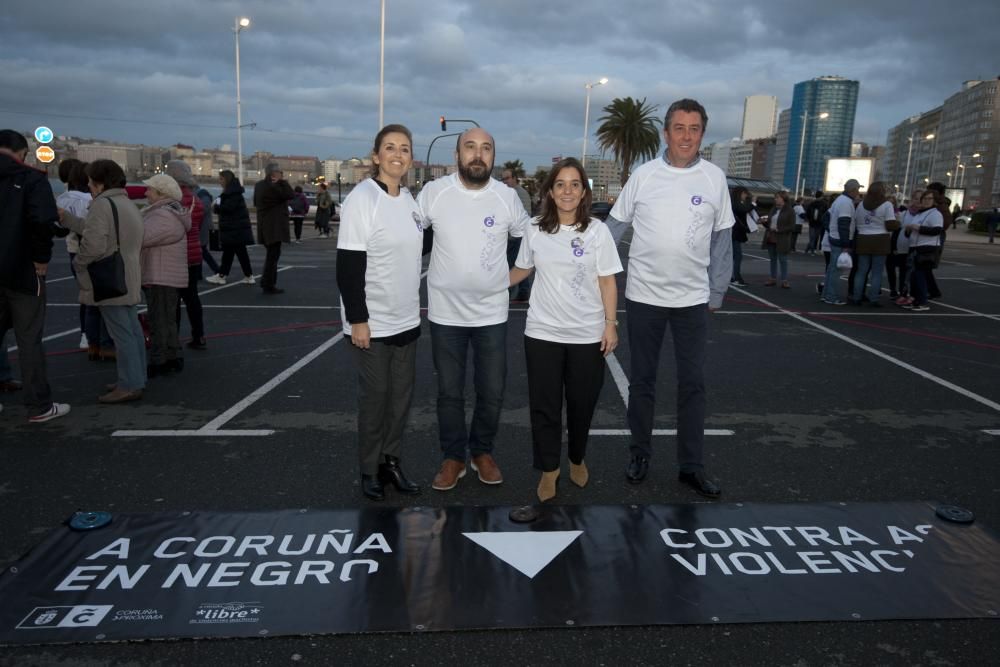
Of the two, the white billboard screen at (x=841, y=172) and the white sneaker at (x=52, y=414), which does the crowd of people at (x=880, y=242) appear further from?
the white billboard screen at (x=841, y=172)

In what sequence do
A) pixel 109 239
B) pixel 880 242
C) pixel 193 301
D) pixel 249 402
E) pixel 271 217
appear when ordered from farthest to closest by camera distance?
pixel 271 217 < pixel 880 242 < pixel 193 301 < pixel 249 402 < pixel 109 239

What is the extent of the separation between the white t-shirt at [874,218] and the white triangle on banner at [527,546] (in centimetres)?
938

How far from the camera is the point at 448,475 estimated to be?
415cm

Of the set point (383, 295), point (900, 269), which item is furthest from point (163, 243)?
point (900, 269)

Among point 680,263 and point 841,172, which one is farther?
point 841,172

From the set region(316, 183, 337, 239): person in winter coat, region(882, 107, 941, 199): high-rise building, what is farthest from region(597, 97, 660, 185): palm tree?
region(882, 107, 941, 199): high-rise building

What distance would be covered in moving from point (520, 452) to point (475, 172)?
1983 millimetres

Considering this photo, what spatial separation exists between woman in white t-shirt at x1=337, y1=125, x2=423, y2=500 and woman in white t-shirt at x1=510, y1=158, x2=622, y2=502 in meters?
0.67

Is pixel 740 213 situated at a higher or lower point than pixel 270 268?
higher

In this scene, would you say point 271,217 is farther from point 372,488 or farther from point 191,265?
point 372,488

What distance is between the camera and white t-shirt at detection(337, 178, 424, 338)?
142 inches

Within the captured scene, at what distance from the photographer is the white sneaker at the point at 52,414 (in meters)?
5.16

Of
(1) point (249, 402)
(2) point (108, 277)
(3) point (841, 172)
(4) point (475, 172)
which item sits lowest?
(1) point (249, 402)

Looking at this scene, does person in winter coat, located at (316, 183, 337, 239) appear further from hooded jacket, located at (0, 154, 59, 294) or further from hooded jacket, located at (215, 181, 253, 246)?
hooded jacket, located at (0, 154, 59, 294)
